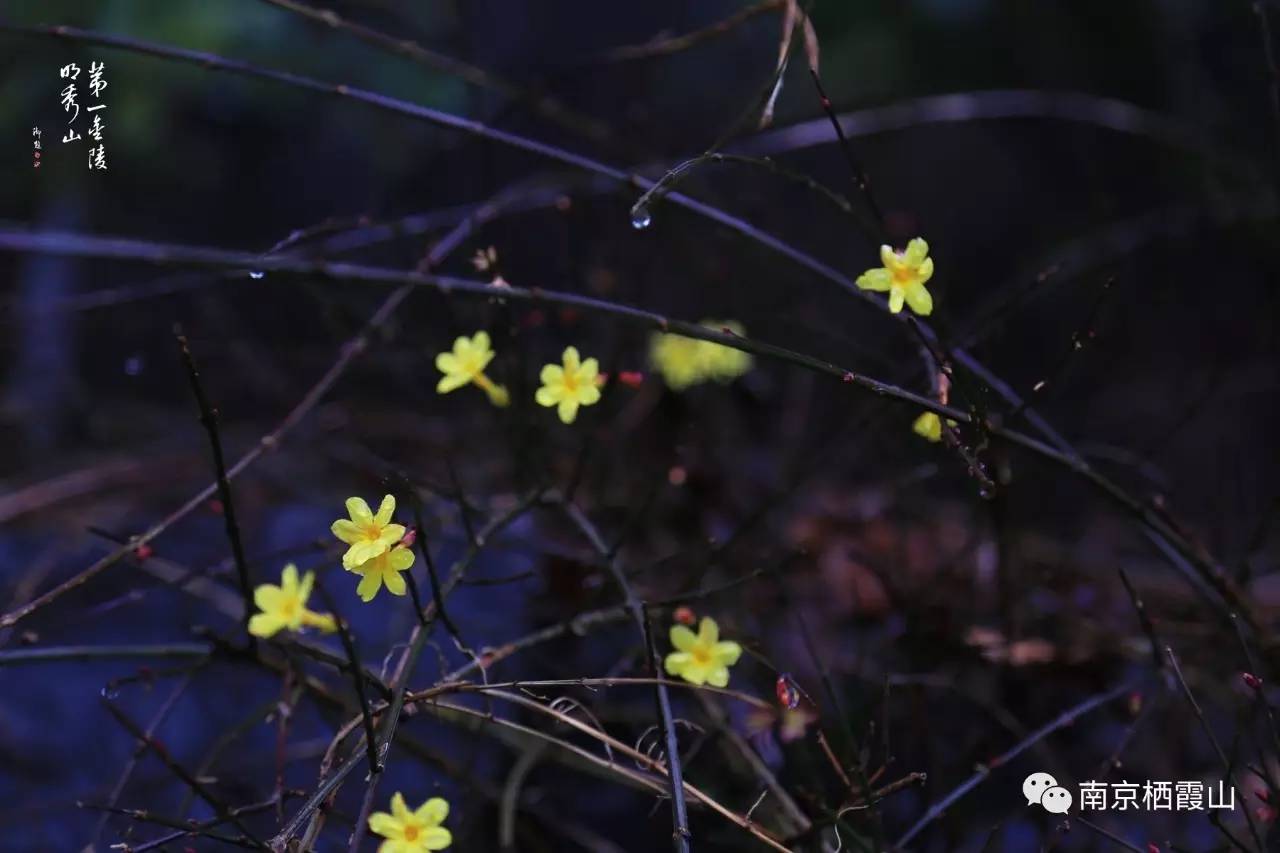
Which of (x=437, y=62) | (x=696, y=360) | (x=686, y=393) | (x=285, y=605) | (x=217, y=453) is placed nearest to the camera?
(x=217, y=453)

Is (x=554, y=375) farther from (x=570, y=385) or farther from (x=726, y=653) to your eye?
(x=726, y=653)

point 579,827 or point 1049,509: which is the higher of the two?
point 1049,509

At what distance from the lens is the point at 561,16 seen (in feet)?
10.8

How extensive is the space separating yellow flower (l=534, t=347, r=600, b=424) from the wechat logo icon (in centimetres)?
87

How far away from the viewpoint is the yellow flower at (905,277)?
48.0 inches

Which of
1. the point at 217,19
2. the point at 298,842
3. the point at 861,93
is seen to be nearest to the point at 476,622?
the point at 298,842

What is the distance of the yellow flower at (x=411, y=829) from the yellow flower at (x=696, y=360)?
1160 mm

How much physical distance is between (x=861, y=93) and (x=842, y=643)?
6.04 ft

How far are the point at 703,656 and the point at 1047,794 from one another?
1.92 feet

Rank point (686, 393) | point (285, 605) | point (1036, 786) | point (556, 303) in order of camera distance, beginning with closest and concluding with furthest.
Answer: point (285, 605) < point (556, 303) < point (1036, 786) < point (686, 393)

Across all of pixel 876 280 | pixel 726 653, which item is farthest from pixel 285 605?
pixel 876 280

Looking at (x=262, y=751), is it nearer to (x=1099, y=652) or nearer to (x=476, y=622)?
(x=476, y=622)

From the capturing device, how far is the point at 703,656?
1355 mm

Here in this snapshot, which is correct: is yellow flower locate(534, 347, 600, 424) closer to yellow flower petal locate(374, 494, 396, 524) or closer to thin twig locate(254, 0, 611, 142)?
yellow flower petal locate(374, 494, 396, 524)
